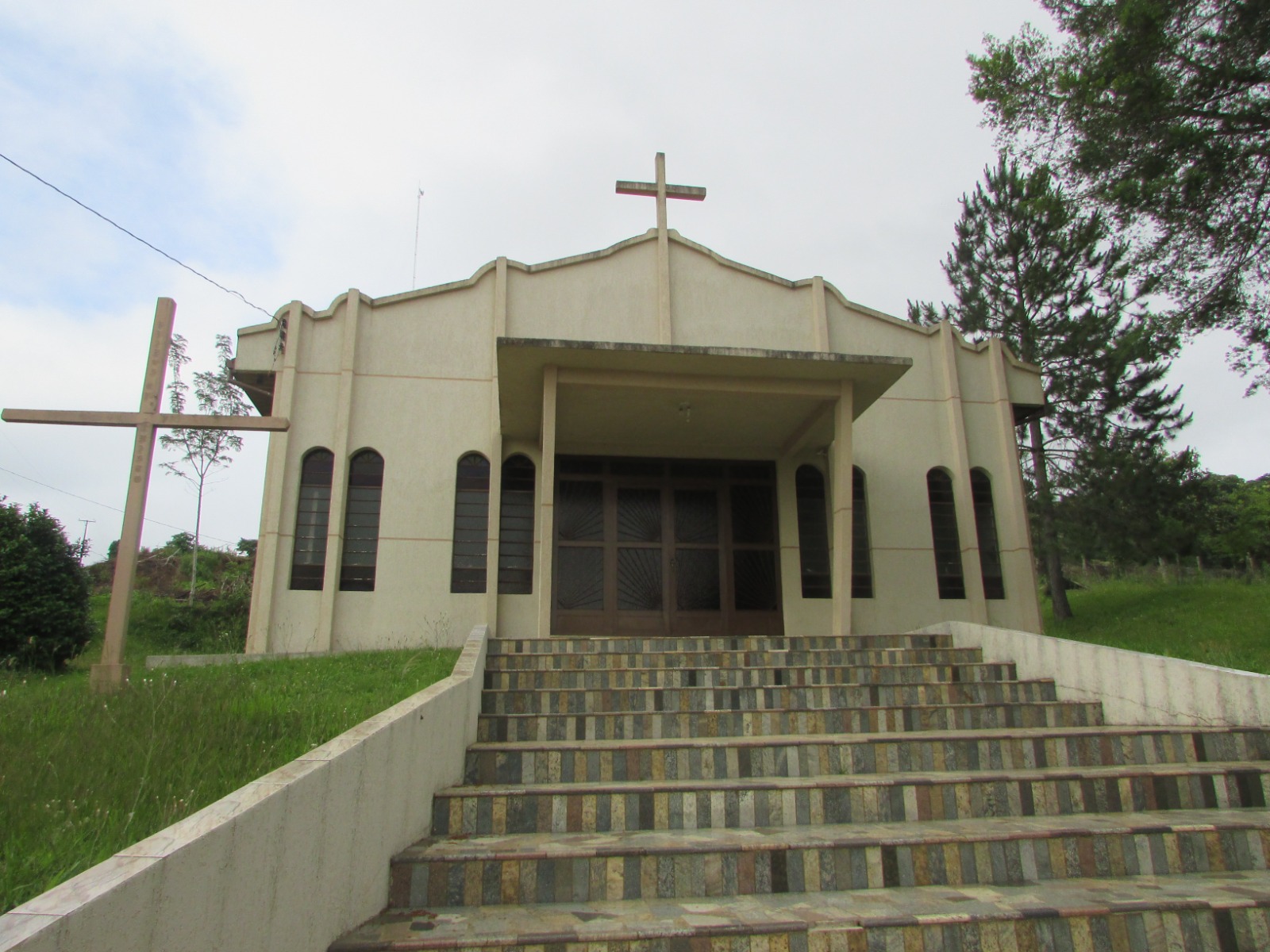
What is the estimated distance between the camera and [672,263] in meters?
10.8

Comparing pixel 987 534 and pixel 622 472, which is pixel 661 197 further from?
pixel 987 534

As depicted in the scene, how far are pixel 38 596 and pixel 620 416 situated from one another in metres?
6.57

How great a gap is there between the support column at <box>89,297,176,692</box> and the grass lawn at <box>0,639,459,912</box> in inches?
12.7

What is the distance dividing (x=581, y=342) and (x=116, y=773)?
17.2 ft

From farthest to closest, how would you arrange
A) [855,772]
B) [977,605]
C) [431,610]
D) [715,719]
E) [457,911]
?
[977,605] < [431,610] < [715,719] < [855,772] < [457,911]

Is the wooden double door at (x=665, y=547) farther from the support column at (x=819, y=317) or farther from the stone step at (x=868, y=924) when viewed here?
the stone step at (x=868, y=924)

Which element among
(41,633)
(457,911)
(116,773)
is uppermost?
(41,633)

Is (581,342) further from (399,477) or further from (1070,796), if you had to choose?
(1070,796)

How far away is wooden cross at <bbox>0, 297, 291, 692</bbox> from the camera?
19.6 ft

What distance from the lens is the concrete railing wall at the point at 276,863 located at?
172 centimetres

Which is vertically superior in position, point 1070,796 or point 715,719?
point 715,719

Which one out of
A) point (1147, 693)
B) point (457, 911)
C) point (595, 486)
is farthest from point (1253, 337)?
point (457, 911)

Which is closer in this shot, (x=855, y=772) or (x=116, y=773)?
(x=116, y=773)

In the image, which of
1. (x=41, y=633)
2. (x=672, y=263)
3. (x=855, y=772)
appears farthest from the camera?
(x=672, y=263)
